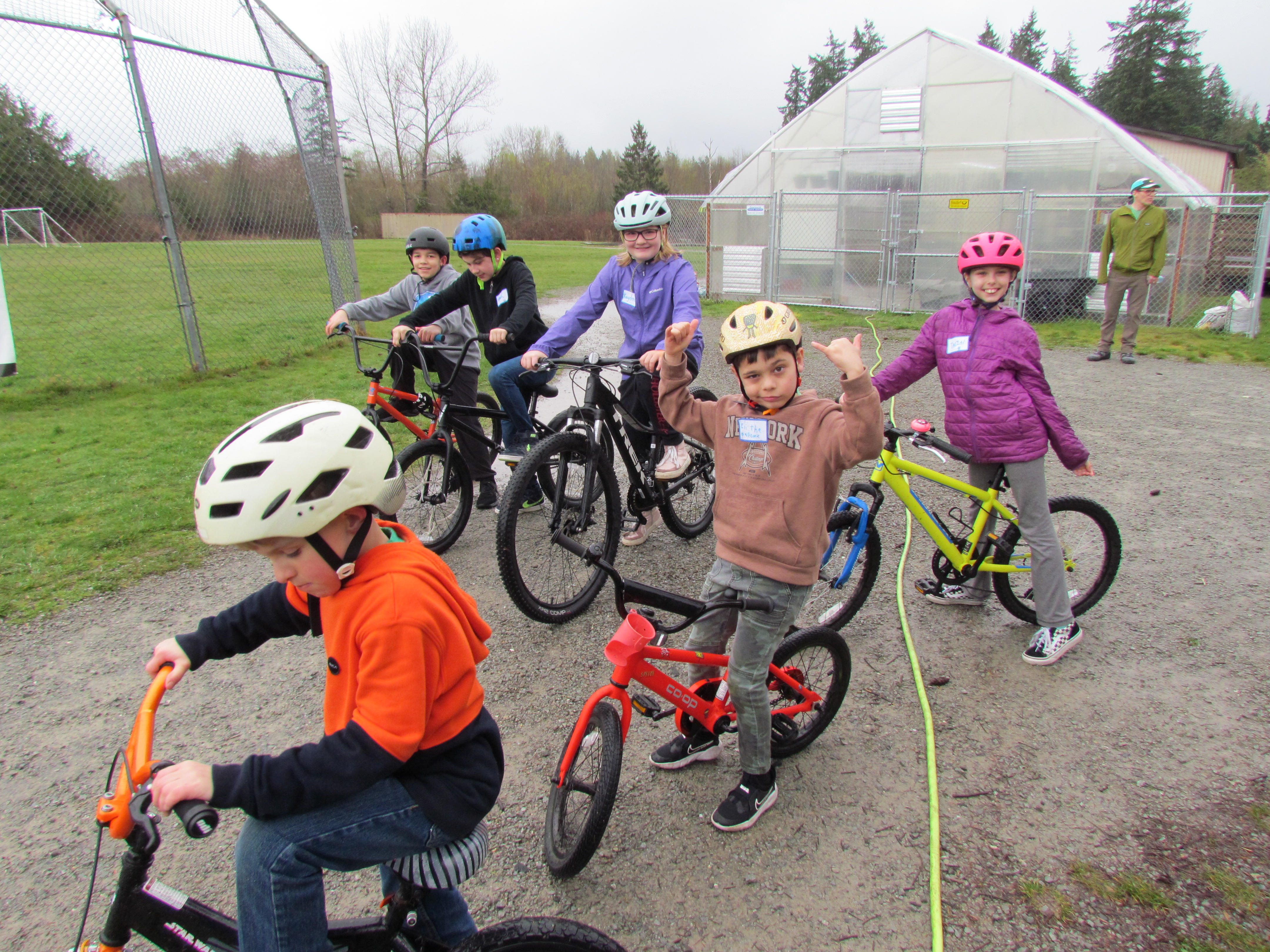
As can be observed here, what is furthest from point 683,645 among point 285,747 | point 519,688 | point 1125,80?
point 1125,80

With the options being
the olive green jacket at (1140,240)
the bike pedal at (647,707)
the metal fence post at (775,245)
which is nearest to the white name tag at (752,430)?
the bike pedal at (647,707)

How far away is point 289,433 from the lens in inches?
66.1

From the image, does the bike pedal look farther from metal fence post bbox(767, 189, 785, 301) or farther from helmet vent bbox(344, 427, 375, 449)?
metal fence post bbox(767, 189, 785, 301)

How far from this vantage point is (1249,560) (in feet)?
15.9

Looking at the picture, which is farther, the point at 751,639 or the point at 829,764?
the point at 829,764

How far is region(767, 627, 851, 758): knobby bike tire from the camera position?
9.72 feet

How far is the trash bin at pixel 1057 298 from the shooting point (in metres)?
14.8

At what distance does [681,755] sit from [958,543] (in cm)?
202

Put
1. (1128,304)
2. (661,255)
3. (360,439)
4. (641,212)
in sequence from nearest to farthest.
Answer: (360,439) < (641,212) < (661,255) < (1128,304)

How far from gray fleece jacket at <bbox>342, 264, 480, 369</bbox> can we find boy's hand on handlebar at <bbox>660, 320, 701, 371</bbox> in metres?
2.74

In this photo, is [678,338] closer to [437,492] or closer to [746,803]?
[746,803]

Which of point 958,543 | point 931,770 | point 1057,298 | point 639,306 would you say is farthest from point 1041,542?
point 1057,298

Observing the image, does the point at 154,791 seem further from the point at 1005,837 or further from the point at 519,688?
the point at 1005,837

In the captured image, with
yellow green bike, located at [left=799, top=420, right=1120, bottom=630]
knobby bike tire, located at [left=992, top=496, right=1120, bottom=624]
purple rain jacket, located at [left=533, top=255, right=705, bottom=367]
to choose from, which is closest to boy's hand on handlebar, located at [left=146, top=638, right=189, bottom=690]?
yellow green bike, located at [left=799, top=420, right=1120, bottom=630]
